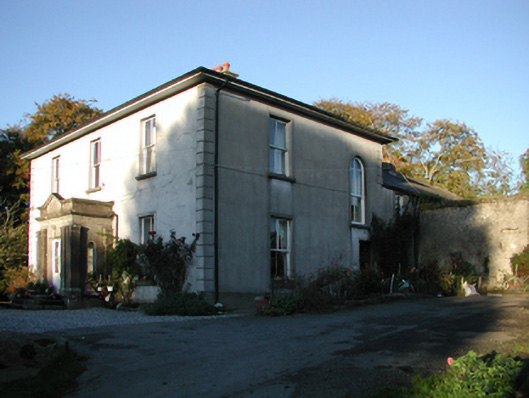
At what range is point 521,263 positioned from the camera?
17.8 metres

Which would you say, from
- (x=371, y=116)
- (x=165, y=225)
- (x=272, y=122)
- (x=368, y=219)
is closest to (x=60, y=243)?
(x=165, y=225)

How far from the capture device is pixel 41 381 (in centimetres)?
645

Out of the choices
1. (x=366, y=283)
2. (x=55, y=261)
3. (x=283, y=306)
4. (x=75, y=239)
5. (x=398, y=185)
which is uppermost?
(x=398, y=185)

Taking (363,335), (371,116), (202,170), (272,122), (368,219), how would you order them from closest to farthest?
(363,335) → (202,170) → (272,122) → (368,219) → (371,116)

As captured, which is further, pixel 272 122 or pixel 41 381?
pixel 272 122

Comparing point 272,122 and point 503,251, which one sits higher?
point 272,122

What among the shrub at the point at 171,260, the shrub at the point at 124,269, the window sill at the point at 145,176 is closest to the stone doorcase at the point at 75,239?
the shrub at the point at 124,269

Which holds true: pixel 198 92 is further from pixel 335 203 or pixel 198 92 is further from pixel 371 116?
pixel 371 116

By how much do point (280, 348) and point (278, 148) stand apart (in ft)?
31.2

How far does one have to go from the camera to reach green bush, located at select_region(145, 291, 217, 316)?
516 inches

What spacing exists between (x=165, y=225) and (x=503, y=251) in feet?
36.1

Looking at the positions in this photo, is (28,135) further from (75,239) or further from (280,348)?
(280,348)

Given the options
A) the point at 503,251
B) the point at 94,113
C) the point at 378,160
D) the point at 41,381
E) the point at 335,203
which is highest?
the point at 94,113

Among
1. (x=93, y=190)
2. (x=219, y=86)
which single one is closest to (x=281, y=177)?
(x=219, y=86)
